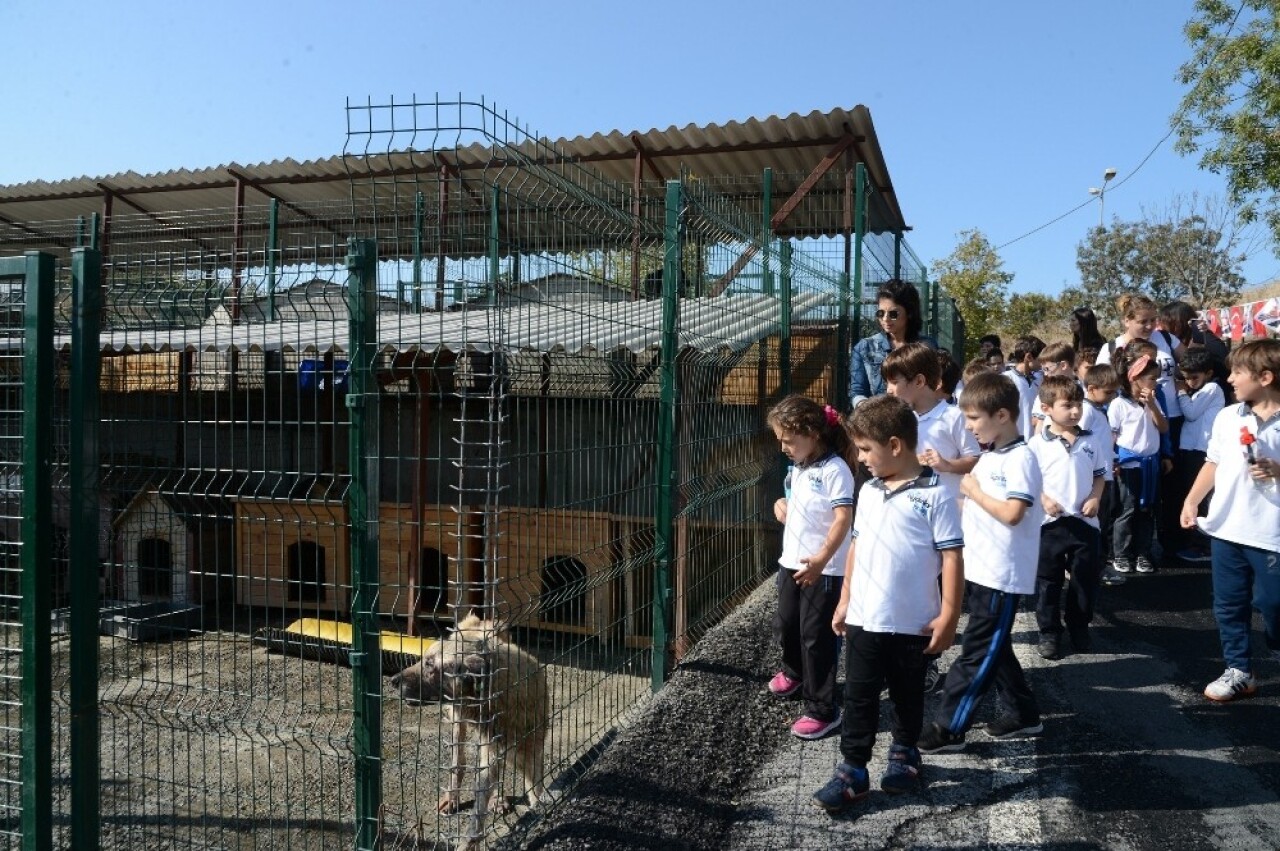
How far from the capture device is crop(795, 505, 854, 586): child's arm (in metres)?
3.79

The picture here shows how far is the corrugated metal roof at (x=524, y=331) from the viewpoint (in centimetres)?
302

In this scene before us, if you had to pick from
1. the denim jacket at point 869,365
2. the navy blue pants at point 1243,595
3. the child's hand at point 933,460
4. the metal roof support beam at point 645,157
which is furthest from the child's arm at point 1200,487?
the metal roof support beam at point 645,157

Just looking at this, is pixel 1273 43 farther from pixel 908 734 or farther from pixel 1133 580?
pixel 908 734

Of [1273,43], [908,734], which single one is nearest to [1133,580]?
[908,734]

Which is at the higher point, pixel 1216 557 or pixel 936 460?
pixel 936 460

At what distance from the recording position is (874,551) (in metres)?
3.33

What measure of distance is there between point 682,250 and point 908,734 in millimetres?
2406

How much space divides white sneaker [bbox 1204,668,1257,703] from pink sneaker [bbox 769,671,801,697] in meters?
1.89

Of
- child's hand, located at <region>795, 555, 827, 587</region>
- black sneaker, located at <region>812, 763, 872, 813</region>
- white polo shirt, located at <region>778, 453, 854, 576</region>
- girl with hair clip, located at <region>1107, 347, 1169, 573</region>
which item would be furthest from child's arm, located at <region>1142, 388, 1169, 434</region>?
black sneaker, located at <region>812, 763, 872, 813</region>

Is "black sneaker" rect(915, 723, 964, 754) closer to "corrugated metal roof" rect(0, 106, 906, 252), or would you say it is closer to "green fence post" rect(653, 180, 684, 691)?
"green fence post" rect(653, 180, 684, 691)

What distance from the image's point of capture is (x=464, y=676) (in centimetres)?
314

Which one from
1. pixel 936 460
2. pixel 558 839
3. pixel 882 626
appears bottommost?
pixel 558 839

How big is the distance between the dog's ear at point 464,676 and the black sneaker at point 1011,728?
7.02 feet

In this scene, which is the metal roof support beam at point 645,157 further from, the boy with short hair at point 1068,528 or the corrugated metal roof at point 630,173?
the boy with short hair at point 1068,528
